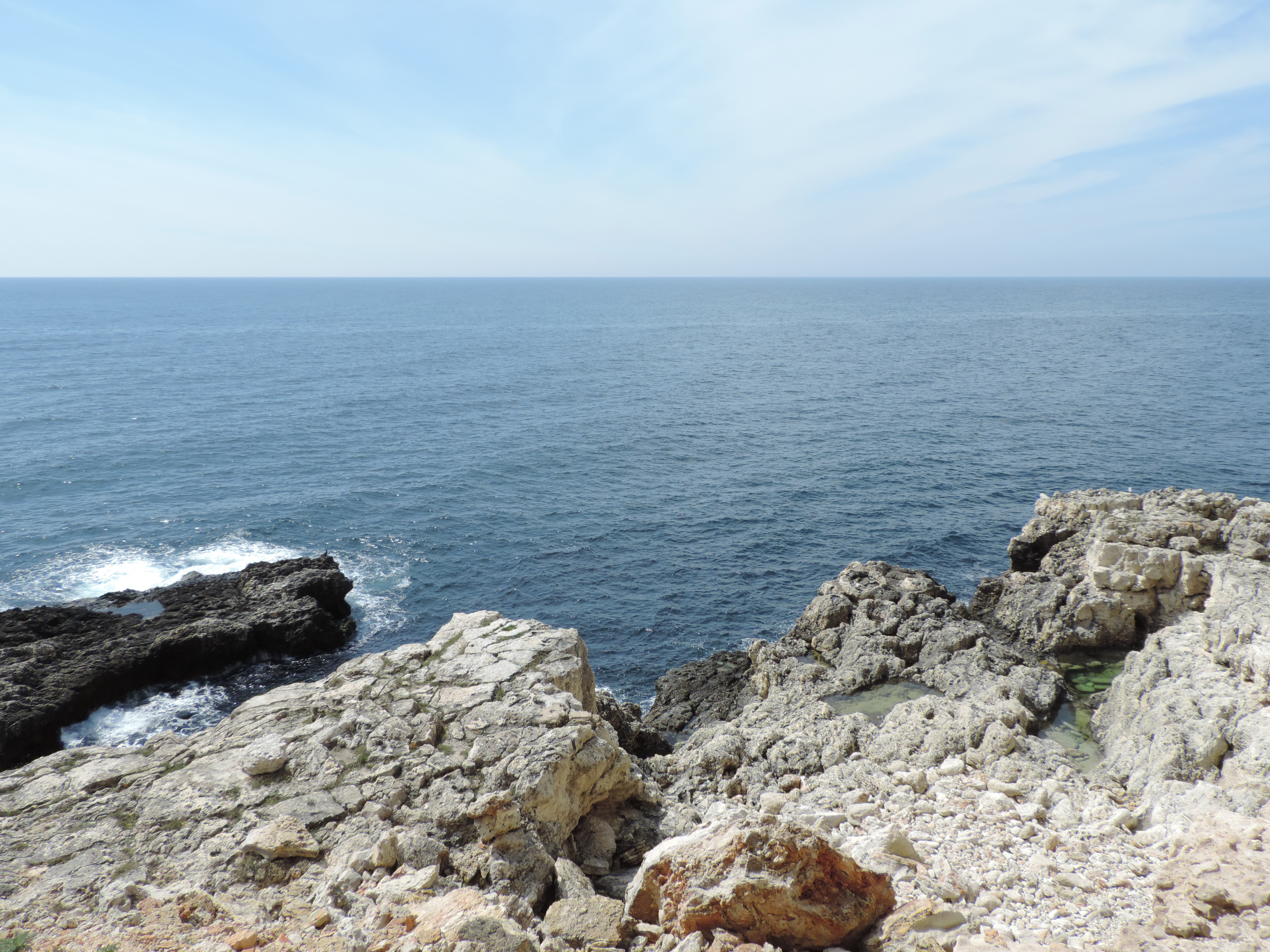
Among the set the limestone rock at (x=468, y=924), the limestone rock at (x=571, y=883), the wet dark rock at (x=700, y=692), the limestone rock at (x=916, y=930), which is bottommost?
the wet dark rock at (x=700, y=692)

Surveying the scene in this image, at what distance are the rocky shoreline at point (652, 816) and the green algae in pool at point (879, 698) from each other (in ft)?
0.81

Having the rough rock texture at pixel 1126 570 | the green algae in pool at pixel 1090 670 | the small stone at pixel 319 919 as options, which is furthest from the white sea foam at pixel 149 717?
the rough rock texture at pixel 1126 570

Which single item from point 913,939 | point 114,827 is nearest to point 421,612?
point 114,827

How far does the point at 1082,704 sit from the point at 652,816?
1890cm

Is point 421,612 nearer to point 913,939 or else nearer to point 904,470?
point 913,939

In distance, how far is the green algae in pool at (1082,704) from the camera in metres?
23.1

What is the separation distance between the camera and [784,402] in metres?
87.8

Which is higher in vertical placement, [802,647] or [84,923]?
[84,923]

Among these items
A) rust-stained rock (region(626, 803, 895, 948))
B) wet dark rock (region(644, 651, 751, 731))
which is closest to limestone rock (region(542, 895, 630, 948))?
rust-stained rock (region(626, 803, 895, 948))

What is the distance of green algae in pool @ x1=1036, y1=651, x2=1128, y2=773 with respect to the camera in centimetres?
2314

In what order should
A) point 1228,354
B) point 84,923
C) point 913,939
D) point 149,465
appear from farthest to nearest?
1. point 1228,354
2. point 149,465
3. point 84,923
4. point 913,939

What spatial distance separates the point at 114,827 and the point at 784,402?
→ 8085 centimetres

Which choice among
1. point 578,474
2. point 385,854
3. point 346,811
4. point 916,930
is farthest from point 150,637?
point 916,930

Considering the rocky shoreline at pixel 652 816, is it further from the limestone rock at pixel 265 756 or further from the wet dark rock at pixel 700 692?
the wet dark rock at pixel 700 692
